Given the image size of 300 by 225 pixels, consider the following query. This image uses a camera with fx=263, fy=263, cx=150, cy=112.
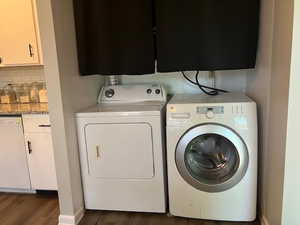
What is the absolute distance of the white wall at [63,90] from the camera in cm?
186

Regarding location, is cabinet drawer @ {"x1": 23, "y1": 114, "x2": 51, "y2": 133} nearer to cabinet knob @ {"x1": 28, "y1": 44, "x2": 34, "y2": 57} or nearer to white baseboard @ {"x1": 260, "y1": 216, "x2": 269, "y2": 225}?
cabinet knob @ {"x1": 28, "y1": 44, "x2": 34, "y2": 57}

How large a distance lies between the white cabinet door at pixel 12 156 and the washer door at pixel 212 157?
1.53 m

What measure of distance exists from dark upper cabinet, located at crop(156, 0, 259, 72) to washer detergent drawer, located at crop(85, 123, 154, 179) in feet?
2.03

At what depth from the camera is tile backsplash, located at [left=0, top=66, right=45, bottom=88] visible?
2979mm

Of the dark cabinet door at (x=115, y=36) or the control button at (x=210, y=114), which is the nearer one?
the control button at (x=210, y=114)

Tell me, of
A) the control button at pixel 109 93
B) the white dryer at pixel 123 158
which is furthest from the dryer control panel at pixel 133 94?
the white dryer at pixel 123 158

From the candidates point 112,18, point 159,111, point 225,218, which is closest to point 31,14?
point 112,18

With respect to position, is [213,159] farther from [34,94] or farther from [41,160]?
[34,94]

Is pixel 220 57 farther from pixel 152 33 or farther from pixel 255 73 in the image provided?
pixel 152 33

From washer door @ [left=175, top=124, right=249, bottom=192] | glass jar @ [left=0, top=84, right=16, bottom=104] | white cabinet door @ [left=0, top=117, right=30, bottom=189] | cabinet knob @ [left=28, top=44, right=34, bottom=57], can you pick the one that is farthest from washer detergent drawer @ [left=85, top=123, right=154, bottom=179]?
glass jar @ [left=0, top=84, right=16, bottom=104]

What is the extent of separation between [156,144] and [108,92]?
2.71 feet

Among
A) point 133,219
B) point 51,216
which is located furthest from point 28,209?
point 133,219

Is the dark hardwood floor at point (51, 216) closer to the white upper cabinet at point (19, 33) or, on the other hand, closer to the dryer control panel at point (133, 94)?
the dryer control panel at point (133, 94)

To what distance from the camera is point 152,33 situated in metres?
2.10
